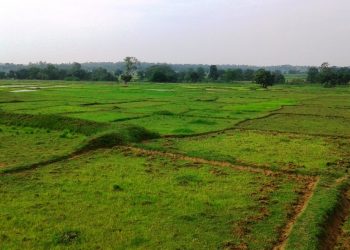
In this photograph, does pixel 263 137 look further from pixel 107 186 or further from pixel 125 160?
pixel 107 186

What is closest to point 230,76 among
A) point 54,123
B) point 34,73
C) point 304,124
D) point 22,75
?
point 34,73

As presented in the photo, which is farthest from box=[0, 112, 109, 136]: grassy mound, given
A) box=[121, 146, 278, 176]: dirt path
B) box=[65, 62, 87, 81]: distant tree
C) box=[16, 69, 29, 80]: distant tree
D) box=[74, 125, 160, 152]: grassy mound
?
box=[16, 69, 29, 80]: distant tree

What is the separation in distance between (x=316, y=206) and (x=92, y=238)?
5.77 meters

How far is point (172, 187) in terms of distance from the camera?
488 inches

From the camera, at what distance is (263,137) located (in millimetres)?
21391

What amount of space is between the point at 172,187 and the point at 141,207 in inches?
76.2

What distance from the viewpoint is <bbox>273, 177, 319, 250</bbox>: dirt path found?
8842mm

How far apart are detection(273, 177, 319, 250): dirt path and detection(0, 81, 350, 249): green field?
0.03 m

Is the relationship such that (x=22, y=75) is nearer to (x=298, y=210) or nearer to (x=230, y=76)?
(x=230, y=76)

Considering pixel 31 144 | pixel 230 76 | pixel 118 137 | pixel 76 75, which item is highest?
pixel 118 137

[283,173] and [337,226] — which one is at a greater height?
[283,173]

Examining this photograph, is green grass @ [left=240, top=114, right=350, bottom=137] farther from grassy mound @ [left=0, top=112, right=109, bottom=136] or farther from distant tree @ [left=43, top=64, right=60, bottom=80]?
distant tree @ [left=43, top=64, right=60, bottom=80]

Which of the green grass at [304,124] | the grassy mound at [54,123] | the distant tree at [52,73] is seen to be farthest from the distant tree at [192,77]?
the grassy mound at [54,123]

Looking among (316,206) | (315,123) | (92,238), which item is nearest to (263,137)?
(315,123)
